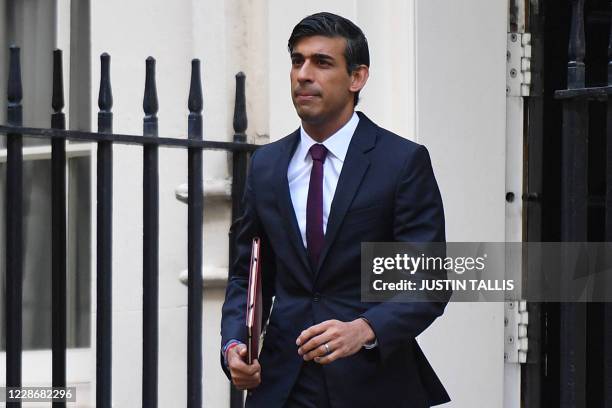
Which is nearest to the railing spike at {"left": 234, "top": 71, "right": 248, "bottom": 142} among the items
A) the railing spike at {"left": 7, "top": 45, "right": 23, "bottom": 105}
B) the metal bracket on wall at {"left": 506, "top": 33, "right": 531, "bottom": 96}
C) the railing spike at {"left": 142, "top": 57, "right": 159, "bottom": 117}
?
the railing spike at {"left": 142, "top": 57, "right": 159, "bottom": 117}

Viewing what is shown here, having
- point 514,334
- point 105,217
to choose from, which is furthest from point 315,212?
point 514,334

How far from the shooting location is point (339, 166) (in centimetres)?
365

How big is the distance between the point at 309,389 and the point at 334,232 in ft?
1.33

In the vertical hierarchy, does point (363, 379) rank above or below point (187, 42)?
below

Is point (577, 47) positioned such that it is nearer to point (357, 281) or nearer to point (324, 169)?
point (324, 169)

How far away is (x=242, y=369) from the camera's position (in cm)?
348

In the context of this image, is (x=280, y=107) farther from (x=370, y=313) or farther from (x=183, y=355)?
(x=370, y=313)

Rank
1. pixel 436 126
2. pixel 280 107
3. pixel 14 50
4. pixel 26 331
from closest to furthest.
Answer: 1. pixel 14 50
2. pixel 436 126
3. pixel 280 107
4. pixel 26 331

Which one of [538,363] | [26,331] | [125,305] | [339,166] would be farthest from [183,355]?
[339,166]

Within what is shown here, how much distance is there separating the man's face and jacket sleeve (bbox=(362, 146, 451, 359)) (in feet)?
0.82

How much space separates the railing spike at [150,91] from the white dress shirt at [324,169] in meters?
0.94

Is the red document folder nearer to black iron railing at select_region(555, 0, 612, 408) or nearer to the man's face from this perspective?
the man's face

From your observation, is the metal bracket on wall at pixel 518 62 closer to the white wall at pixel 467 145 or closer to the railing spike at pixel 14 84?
the white wall at pixel 467 145

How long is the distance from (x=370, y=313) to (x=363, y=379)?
19 cm
